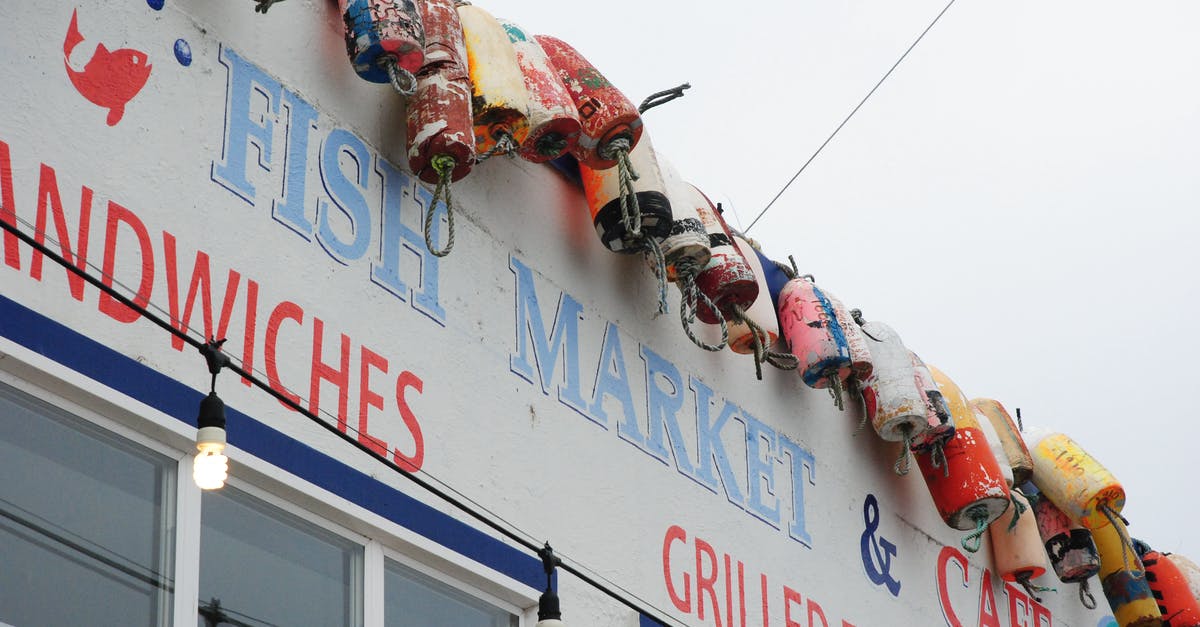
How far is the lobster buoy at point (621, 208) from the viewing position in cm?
836

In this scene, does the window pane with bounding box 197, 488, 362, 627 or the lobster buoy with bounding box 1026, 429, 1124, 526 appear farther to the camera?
the lobster buoy with bounding box 1026, 429, 1124, 526

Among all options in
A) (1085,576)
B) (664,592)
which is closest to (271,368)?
(664,592)

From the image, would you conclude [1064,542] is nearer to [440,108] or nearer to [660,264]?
[660,264]

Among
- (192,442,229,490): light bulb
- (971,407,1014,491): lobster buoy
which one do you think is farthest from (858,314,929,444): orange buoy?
(192,442,229,490): light bulb

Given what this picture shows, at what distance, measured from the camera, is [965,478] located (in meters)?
10.4

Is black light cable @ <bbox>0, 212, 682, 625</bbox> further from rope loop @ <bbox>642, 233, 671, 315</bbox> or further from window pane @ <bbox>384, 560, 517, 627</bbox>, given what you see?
rope loop @ <bbox>642, 233, 671, 315</bbox>

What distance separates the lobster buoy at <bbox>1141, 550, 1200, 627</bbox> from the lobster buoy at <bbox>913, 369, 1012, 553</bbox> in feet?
7.53

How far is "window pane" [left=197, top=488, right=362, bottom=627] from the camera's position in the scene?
18.7 feet

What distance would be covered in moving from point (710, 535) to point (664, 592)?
2.06 ft

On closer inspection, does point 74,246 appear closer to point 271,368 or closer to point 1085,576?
point 271,368

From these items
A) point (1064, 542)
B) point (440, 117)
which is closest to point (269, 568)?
point (440, 117)

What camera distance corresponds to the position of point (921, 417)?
32.9 ft

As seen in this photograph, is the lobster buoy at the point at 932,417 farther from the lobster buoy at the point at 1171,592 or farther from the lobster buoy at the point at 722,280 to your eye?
the lobster buoy at the point at 1171,592

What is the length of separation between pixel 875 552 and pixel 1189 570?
3.66 m
